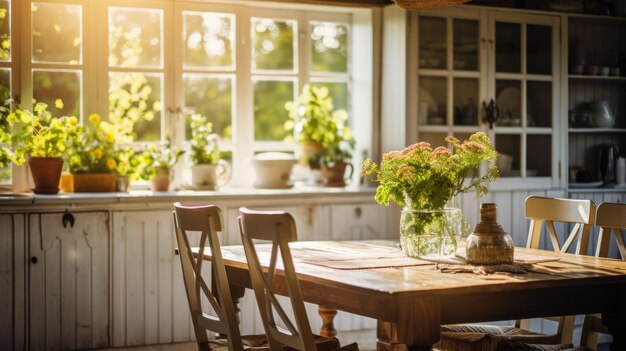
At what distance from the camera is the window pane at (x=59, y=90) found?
4930 mm

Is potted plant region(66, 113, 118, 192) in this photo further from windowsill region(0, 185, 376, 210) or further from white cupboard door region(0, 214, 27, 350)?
Result: white cupboard door region(0, 214, 27, 350)

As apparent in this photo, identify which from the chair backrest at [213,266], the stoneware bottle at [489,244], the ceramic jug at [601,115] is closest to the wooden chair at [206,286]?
the chair backrest at [213,266]

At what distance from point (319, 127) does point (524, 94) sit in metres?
1.35

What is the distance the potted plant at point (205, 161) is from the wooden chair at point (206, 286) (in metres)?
2.01

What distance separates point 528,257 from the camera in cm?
314

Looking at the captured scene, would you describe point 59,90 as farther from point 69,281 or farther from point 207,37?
point 69,281

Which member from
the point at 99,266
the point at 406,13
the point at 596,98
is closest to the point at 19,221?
the point at 99,266

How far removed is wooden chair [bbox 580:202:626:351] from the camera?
3256 mm

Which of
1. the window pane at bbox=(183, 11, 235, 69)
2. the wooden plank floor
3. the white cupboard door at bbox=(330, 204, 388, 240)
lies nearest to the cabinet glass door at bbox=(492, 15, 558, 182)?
the white cupboard door at bbox=(330, 204, 388, 240)

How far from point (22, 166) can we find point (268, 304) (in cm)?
268

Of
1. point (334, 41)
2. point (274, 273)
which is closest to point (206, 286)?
point (274, 273)

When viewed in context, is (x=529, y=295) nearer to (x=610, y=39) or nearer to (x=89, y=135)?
(x=89, y=135)

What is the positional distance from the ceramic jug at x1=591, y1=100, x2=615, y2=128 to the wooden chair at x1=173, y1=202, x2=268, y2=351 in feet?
12.1

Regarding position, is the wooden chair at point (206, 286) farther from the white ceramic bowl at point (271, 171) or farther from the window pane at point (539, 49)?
the window pane at point (539, 49)
